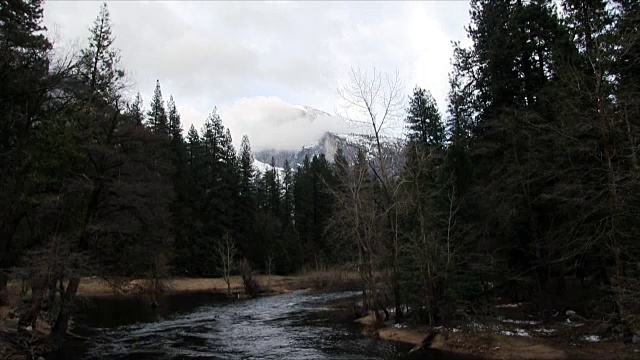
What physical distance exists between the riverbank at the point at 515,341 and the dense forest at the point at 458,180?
3.60 ft

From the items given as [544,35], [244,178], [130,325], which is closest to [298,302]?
[130,325]

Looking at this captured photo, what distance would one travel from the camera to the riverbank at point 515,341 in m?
17.0

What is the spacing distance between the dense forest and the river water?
302cm

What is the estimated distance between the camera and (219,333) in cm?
2598

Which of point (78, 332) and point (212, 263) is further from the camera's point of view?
point (212, 263)

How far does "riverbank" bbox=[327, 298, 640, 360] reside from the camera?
16969 millimetres

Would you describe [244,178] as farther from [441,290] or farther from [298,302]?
[441,290]

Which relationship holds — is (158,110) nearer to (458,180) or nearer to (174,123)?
(174,123)

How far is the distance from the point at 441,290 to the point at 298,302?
63.3 feet

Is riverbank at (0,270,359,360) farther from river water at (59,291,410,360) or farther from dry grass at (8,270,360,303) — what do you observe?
river water at (59,291,410,360)

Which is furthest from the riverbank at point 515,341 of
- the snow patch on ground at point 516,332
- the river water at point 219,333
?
the river water at point 219,333

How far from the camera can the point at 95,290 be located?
45.9 meters

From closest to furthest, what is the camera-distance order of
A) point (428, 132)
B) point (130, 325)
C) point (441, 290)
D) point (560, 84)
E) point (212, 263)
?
point (560, 84) < point (441, 290) < point (130, 325) < point (428, 132) < point (212, 263)

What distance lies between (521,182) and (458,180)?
12.5 m
